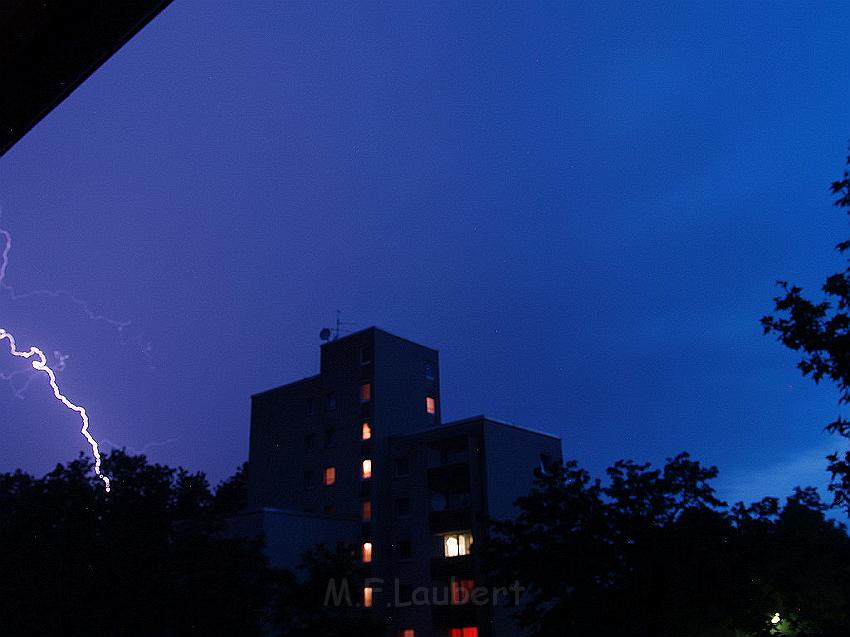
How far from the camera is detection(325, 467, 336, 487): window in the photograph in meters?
48.6

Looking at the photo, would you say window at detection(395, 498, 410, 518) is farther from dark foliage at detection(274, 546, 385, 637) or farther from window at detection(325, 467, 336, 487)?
dark foliage at detection(274, 546, 385, 637)

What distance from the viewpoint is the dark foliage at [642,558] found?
74.4ft

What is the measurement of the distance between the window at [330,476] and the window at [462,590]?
37.1 ft

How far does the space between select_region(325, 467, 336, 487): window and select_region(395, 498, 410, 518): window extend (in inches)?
197

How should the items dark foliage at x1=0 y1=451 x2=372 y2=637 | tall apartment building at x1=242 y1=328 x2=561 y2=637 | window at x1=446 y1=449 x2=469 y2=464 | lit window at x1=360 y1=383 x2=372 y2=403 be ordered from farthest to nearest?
lit window at x1=360 y1=383 x2=372 y2=403 → window at x1=446 y1=449 x2=469 y2=464 → tall apartment building at x1=242 y1=328 x2=561 y2=637 → dark foliage at x1=0 y1=451 x2=372 y2=637

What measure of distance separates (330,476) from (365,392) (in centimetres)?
585

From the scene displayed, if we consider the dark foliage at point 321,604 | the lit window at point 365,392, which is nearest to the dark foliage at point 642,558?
the dark foliage at point 321,604

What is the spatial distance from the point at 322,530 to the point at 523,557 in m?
21.4

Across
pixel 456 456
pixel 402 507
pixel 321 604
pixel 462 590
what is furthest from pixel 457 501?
pixel 321 604

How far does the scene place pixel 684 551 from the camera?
22844mm

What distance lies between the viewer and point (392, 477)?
1826 inches

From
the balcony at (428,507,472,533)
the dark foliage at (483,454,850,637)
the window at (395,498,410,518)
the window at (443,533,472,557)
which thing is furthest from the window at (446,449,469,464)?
the dark foliage at (483,454,850,637)

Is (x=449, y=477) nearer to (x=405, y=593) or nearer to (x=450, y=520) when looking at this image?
(x=450, y=520)

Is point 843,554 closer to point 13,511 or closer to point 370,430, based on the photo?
point 370,430
